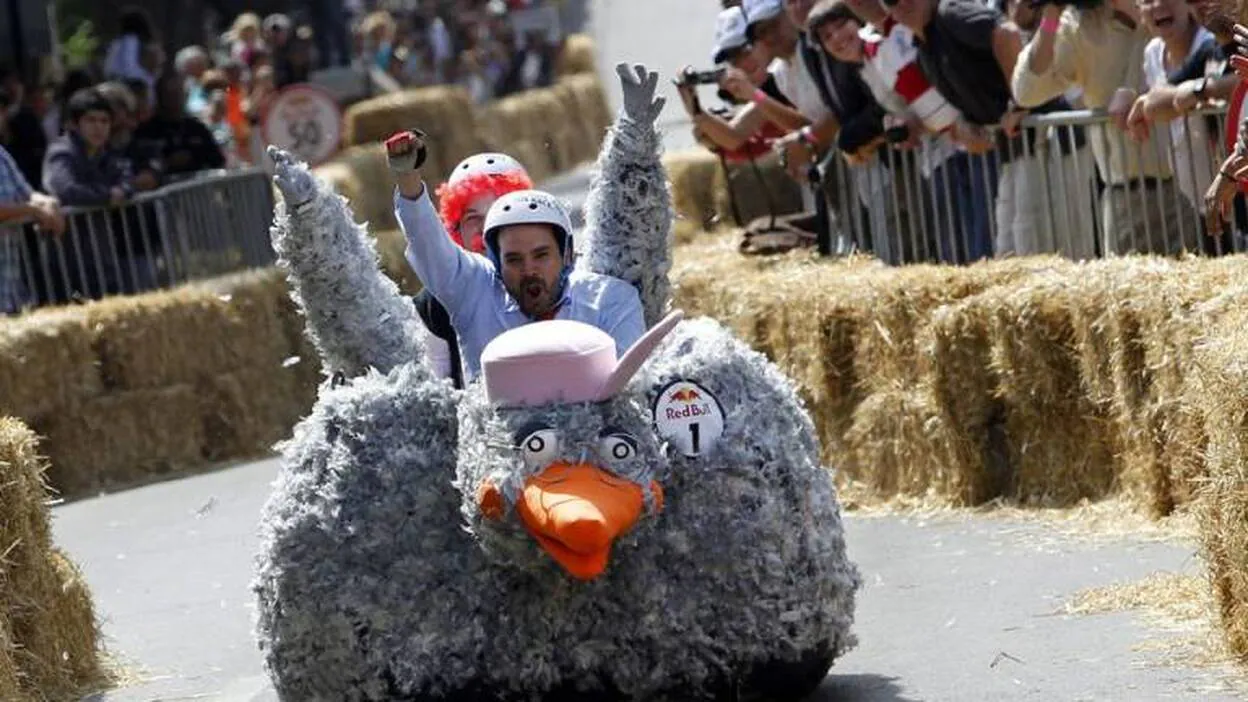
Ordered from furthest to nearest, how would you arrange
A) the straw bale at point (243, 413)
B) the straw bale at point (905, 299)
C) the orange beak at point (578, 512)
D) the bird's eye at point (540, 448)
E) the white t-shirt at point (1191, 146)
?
the straw bale at point (243, 413) < the straw bale at point (905, 299) < the white t-shirt at point (1191, 146) < the bird's eye at point (540, 448) < the orange beak at point (578, 512)

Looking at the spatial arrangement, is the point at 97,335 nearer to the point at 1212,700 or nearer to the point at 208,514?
the point at 208,514

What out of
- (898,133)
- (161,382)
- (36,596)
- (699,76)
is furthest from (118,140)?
(36,596)

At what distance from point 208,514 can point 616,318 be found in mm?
6486

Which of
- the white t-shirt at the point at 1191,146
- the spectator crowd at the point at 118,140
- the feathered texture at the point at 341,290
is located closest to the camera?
the feathered texture at the point at 341,290

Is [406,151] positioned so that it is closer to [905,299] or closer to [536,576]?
[536,576]

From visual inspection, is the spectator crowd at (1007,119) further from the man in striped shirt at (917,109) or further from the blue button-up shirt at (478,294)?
the blue button-up shirt at (478,294)

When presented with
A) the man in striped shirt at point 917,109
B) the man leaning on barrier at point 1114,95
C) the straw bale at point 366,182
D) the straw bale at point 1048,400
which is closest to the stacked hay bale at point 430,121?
the straw bale at point 366,182

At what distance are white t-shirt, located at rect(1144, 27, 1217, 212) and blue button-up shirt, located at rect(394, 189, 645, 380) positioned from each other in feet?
11.5

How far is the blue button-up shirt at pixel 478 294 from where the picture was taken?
8570 mm

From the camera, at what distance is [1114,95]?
39.3ft

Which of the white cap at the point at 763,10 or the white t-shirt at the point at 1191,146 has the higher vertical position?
the white cap at the point at 763,10

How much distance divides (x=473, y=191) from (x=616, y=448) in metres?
2.09

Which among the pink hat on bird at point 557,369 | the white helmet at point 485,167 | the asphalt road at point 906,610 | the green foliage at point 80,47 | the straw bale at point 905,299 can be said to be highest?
the green foliage at point 80,47

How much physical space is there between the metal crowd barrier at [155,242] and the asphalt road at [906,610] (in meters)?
2.50
